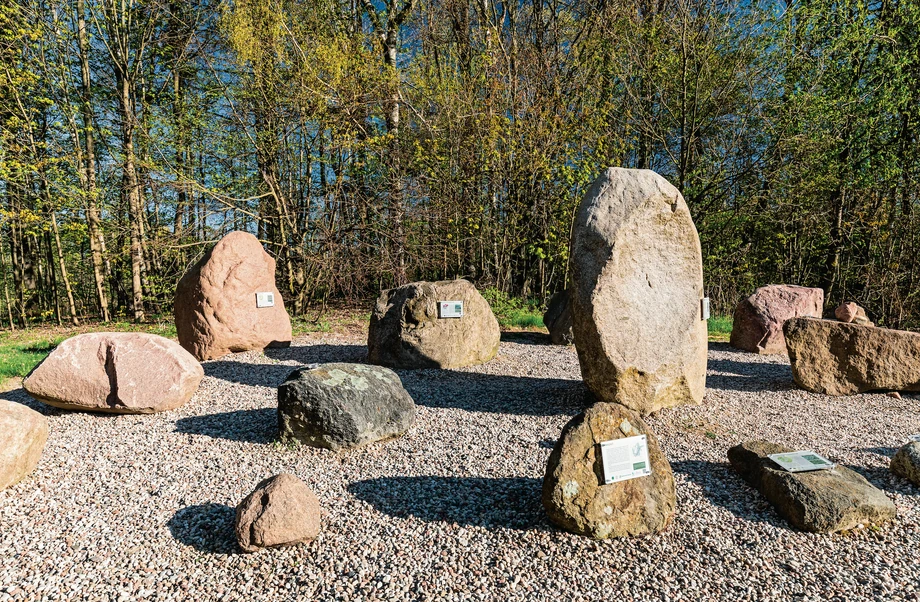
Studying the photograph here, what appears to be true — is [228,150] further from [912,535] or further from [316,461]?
[912,535]

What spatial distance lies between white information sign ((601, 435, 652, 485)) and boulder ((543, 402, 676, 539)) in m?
0.04

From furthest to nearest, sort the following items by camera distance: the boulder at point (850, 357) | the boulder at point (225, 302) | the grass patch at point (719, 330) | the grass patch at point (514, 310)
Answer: the grass patch at point (514, 310) < the grass patch at point (719, 330) < the boulder at point (225, 302) < the boulder at point (850, 357)

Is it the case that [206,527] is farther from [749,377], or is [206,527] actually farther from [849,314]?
[849,314]

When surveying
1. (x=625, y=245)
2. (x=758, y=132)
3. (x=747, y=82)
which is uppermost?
(x=747, y=82)

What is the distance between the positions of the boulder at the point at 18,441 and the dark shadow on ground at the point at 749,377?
6336mm

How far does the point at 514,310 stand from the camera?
11.0 metres

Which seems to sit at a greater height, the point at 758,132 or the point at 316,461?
the point at 758,132

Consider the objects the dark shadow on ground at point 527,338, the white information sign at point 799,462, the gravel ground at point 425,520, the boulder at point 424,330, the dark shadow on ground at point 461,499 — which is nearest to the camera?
the gravel ground at point 425,520

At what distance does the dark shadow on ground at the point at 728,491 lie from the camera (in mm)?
2965

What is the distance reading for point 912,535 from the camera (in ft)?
9.15

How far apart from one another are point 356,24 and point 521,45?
443 centimetres

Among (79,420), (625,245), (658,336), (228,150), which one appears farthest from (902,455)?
(228,150)

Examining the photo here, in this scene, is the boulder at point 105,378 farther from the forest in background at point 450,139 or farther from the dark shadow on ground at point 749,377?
the dark shadow on ground at point 749,377

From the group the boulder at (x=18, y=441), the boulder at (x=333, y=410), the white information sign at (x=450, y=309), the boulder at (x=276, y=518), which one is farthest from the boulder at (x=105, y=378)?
the white information sign at (x=450, y=309)
